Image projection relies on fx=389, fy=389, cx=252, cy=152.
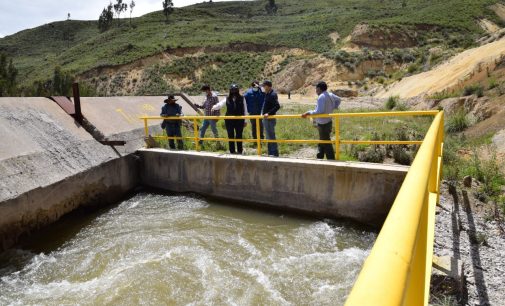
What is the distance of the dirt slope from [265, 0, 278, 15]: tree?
84492 millimetres

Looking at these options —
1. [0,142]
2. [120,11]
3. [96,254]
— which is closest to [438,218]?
[96,254]

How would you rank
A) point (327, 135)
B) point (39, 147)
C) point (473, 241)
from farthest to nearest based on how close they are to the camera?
point (327, 135)
point (39, 147)
point (473, 241)

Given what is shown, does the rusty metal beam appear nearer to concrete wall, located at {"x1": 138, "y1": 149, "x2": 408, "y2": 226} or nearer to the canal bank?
the canal bank

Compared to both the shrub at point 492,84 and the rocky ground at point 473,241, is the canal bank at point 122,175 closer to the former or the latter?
the rocky ground at point 473,241

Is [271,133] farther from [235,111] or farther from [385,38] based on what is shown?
[385,38]

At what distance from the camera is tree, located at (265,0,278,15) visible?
10519 cm

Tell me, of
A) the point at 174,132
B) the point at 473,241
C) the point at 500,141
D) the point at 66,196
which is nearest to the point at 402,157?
the point at 500,141

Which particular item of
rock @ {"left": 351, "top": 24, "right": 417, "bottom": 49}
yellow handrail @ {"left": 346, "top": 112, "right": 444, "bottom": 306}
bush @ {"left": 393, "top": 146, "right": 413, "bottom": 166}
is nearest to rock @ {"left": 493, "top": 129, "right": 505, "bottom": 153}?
bush @ {"left": 393, "top": 146, "right": 413, "bottom": 166}

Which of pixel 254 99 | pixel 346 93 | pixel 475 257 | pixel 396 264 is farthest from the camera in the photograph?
pixel 346 93

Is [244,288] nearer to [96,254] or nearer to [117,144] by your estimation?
[96,254]

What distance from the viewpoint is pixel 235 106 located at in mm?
9156

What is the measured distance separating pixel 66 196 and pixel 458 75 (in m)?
18.7

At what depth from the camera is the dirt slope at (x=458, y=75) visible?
16.9 meters

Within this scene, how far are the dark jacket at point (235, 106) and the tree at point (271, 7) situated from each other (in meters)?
102
